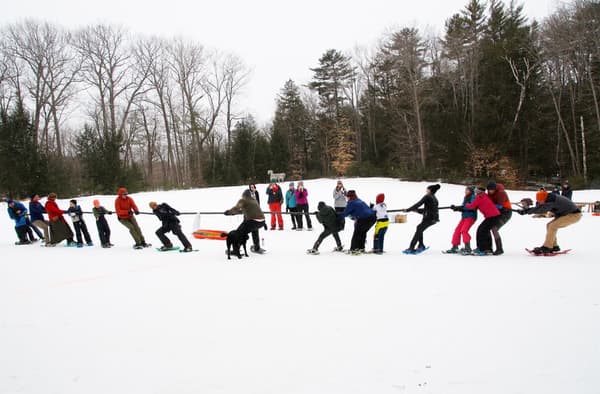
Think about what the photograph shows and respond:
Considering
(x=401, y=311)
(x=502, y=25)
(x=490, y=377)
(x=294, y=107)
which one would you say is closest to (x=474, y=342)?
(x=490, y=377)

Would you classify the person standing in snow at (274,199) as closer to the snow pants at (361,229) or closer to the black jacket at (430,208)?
the snow pants at (361,229)

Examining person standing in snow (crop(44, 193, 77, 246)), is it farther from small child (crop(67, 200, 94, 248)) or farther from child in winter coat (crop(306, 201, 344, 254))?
child in winter coat (crop(306, 201, 344, 254))

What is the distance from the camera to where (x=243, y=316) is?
4664 mm

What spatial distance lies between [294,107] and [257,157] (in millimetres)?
11369

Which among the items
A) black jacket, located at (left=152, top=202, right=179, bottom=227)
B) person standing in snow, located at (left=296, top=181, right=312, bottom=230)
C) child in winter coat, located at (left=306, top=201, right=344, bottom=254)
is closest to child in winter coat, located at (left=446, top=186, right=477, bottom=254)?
child in winter coat, located at (left=306, top=201, right=344, bottom=254)

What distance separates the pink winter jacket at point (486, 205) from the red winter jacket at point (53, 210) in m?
12.3

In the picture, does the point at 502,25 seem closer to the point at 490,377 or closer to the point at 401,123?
the point at 401,123

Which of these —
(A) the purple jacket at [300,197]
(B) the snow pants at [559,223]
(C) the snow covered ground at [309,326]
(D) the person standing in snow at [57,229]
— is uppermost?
(A) the purple jacket at [300,197]

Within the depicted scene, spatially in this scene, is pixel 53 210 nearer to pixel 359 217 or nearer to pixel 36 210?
pixel 36 210

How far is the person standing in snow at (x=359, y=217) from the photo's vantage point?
8578 mm

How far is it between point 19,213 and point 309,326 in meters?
12.7

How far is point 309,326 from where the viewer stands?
427 centimetres

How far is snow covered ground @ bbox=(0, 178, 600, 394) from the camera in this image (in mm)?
3189

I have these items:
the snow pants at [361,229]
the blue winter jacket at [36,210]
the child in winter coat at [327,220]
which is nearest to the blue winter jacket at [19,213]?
the blue winter jacket at [36,210]
